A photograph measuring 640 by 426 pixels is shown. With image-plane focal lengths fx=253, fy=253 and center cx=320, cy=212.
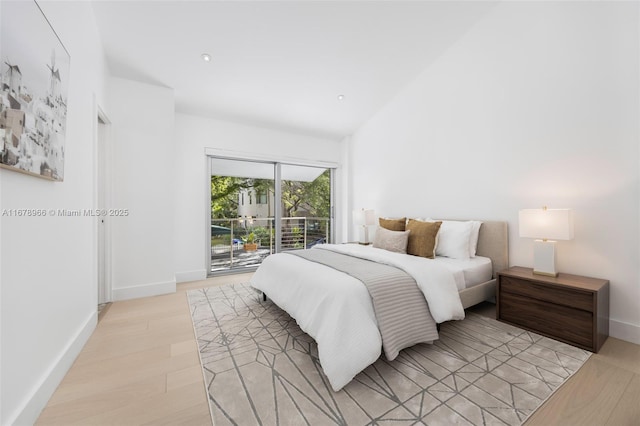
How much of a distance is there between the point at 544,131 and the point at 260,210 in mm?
4088

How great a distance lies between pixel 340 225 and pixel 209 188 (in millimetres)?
2641

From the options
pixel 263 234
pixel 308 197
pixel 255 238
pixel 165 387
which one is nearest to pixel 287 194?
pixel 308 197

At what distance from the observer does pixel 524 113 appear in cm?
262

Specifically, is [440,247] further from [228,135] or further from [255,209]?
[228,135]

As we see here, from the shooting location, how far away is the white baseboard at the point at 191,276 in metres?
3.82

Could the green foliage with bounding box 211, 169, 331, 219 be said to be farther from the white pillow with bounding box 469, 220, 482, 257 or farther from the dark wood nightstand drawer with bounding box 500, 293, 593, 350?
the dark wood nightstand drawer with bounding box 500, 293, 593, 350

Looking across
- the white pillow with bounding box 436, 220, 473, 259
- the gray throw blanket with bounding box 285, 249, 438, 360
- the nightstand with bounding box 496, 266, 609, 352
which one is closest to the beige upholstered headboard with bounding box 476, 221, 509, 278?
the white pillow with bounding box 436, 220, 473, 259

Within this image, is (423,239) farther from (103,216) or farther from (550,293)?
(103,216)

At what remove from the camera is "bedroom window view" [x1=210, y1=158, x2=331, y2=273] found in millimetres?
4395

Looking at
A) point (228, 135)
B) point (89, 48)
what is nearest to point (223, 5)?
point (89, 48)

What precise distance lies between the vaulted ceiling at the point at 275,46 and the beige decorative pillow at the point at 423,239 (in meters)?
2.19

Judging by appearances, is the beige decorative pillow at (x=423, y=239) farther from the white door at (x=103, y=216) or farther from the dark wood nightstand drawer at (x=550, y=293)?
the white door at (x=103, y=216)

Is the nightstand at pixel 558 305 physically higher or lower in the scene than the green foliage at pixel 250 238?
Result: lower

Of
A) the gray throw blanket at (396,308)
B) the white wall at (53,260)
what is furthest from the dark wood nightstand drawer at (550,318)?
the white wall at (53,260)
